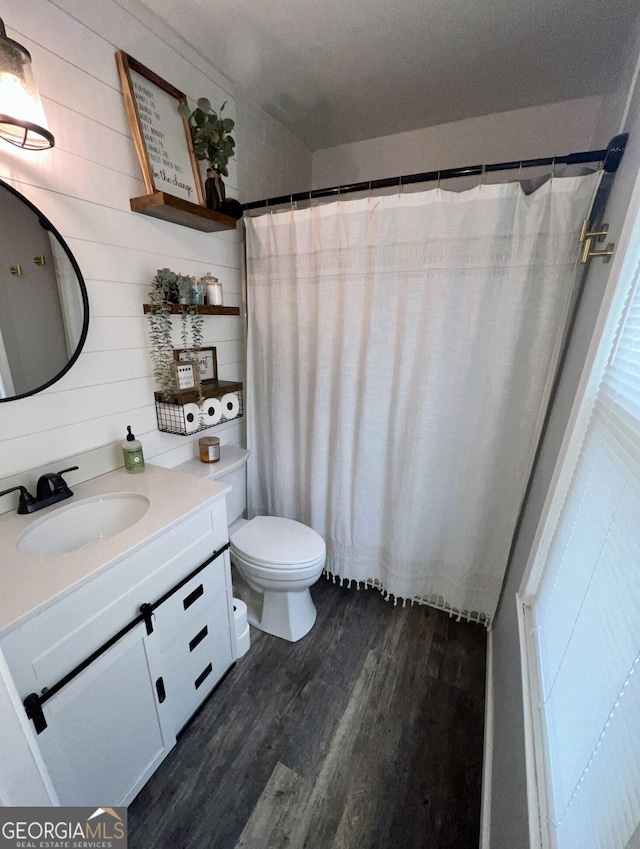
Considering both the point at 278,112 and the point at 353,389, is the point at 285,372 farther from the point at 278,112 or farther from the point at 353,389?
the point at 278,112

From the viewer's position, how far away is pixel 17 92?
0.83 m

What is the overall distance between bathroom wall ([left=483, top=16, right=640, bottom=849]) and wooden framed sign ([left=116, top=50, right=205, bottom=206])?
1.48 m

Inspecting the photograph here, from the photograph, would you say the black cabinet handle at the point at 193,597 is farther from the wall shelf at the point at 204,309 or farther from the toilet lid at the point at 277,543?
the wall shelf at the point at 204,309

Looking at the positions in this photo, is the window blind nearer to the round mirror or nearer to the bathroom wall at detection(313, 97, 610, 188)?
the bathroom wall at detection(313, 97, 610, 188)

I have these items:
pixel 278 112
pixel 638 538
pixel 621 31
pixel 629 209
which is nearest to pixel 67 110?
pixel 278 112

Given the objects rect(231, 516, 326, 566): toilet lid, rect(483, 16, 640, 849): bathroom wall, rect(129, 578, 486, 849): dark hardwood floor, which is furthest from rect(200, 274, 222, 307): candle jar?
rect(129, 578, 486, 849): dark hardwood floor

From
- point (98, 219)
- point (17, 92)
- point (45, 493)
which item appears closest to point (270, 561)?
point (45, 493)

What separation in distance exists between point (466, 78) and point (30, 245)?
74.8 inches

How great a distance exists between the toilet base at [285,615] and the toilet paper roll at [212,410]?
834mm

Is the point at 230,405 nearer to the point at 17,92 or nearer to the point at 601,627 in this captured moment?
the point at 17,92

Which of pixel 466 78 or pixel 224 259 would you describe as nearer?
pixel 466 78

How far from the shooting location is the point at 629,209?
0.80m

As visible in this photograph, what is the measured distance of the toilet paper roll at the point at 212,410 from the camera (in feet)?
5.02

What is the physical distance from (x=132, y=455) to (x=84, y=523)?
280 mm
